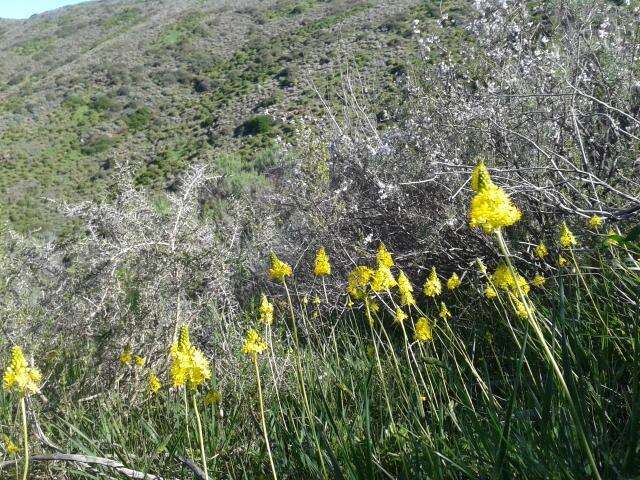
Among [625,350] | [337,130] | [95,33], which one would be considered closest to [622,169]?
[625,350]

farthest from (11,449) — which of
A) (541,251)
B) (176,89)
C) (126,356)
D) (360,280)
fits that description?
(176,89)

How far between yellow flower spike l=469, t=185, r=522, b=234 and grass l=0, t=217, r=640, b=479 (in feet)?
0.55

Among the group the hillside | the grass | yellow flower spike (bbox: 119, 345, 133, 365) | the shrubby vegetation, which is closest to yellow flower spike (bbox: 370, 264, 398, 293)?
the shrubby vegetation

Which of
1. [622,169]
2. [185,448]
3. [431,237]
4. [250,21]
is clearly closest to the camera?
[185,448]

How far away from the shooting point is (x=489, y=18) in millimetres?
5238

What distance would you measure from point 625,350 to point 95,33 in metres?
57.8

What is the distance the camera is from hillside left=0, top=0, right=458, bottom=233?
24.6 meters

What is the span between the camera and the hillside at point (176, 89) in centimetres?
2459

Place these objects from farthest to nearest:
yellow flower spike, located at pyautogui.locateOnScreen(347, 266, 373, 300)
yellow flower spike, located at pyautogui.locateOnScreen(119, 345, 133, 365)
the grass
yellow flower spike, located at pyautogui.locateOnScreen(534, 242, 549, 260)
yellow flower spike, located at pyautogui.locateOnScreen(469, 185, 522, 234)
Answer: yellow flower spike, located at pyautogui.locateOnScreen(119, 345, 133, 365)
yellow flower spike, located at pyautogui.locateOnScreen(534, 242, 549, 260)
yellow flower spike, located at pyautogui.locateOnScreen(347, 266, 373, 300)
the grass
yellow flower spike, located at pyautogui.locateOnScreen(469, 185, 522, 234)

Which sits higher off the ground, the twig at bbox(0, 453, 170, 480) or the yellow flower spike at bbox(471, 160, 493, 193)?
the yellow flower spike at bbox(471, 160, 493, 193)

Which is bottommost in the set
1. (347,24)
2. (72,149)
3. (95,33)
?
(72,149)

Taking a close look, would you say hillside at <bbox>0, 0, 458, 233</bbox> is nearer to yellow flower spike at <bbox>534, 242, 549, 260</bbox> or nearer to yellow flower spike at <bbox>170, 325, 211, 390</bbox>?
yellow flower spike at <bbox>534, 242, 549, 260</bbox>

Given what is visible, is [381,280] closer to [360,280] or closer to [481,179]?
[360,280]

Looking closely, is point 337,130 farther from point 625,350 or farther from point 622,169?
point 625,350
